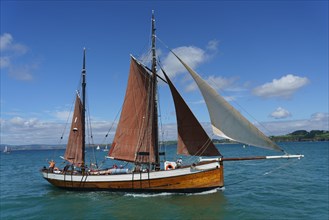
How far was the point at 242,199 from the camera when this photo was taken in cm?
2655

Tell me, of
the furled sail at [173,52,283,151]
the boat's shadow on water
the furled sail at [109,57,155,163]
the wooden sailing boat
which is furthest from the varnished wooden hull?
the furled sail at [173,52,283,151]

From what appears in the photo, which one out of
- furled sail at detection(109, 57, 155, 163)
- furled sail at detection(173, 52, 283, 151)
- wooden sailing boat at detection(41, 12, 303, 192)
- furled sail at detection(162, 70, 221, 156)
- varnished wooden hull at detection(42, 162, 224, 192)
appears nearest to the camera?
furled sail at detection(173, 52, 283, 151)

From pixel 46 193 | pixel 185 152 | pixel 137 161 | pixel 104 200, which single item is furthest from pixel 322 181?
pixel 46 193

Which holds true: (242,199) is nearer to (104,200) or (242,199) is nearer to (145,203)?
(145,203)

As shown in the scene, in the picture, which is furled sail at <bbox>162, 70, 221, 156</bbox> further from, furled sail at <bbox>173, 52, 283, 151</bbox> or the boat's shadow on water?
the boat's shadow on water

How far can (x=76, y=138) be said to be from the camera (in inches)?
1399

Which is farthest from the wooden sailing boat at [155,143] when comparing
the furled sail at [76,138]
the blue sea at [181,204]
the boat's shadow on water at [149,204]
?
the blue sea at [181,204]

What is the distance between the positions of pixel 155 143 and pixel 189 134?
152 inches

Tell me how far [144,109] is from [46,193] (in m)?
14.2

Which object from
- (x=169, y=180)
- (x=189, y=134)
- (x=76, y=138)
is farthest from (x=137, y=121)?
(x=76, y=138)

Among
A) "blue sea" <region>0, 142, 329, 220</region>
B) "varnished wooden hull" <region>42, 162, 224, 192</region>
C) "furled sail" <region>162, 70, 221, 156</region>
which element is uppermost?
"furled sail" <region>162, 70, 221, 156</region>

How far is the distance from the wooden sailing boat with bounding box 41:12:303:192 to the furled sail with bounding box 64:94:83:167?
0.54 meters

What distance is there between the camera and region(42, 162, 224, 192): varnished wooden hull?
2666 cm

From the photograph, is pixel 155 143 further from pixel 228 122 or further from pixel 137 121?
pixel 228 122
